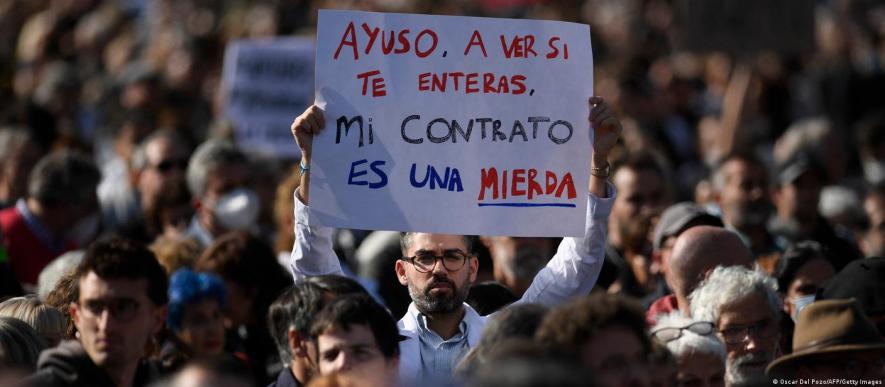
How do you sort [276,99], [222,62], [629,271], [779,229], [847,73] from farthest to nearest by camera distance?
[222,62] < [847,73] < [276,99] < [779,229] < [629,271]

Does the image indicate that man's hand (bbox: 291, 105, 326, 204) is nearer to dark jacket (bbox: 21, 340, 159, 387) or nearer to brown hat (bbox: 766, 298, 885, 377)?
dark jacket (bbox: 21, 340, 159, 387)

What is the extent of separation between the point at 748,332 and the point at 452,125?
127 cm

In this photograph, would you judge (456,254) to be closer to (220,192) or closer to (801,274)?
(801,274)

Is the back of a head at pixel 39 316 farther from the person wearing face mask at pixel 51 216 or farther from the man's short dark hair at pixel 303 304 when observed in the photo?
the person wearing face mask at pixel 51 216

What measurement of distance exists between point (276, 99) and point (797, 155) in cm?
372

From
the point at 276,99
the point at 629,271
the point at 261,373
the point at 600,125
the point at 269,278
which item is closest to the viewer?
the point at 600,125

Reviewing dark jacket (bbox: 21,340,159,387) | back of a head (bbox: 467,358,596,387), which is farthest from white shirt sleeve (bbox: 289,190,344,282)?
back of a head (bbox: 467,358,596,387)

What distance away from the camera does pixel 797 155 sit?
987 cm

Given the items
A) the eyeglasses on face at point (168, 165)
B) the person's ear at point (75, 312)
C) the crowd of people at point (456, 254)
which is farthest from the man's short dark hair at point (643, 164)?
the person's ear at point (75, 312)

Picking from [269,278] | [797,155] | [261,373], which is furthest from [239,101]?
[261,373]

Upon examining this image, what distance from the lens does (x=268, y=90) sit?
1144 cm

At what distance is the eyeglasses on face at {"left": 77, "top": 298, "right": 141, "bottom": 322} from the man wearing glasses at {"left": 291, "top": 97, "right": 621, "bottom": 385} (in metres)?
0.83

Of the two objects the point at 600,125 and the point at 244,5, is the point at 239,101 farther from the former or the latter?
the point at 244,5

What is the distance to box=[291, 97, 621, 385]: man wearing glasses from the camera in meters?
5.57
